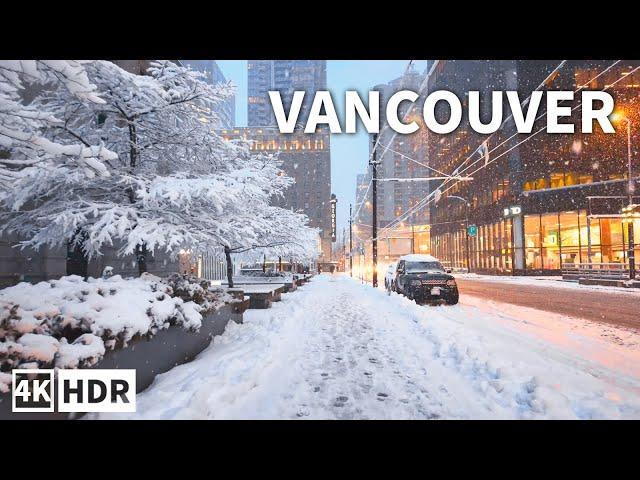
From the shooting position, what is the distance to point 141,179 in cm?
786

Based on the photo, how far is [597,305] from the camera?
13148mm

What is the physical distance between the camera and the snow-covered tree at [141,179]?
23.4 feet

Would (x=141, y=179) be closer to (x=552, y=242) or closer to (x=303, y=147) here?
(x=303, y=147)

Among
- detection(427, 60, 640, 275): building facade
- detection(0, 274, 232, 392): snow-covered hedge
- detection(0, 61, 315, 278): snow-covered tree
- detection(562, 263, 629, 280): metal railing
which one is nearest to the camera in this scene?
detection(0, 274, 232, 392): snow-covered hedge

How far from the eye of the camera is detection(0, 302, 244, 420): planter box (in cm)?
333

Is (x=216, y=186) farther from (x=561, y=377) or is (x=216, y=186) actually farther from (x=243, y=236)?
(x=561, y=377)

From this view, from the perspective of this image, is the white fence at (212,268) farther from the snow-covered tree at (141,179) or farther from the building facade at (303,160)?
the snow-covered tree at (141,179)

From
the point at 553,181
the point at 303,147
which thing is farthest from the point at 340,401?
the point at 553,181

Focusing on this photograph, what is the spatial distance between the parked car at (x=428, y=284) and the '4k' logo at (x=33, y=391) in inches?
476

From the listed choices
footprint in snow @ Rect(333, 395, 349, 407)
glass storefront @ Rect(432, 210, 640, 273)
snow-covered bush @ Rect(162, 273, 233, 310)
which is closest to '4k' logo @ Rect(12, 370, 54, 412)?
footprint in snow @ Rect(333, 395, 349, 407)

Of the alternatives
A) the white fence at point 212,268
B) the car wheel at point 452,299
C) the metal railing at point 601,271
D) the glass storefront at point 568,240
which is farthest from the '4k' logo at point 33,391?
the glass storefront at point 568,240

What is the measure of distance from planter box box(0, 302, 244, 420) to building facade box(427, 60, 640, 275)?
29.5 meters

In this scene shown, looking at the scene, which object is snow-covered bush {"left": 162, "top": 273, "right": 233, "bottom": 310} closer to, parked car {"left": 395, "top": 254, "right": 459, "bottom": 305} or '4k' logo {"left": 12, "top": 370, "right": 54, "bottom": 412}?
'4k' logo {"left": 12, "top": 370, "right": 54, "bottom": 412}
